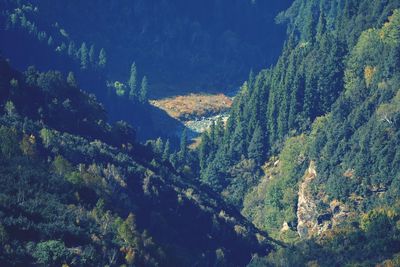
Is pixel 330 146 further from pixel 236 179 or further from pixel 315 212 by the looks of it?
pixel 236 179

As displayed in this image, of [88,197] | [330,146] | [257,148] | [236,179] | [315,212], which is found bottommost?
[88,197]

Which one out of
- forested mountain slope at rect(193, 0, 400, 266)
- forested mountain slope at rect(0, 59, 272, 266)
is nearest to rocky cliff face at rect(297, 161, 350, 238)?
forested mountain slope at rect(193, 0, 400, 266)

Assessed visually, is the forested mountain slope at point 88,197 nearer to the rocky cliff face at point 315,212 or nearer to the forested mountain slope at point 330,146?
the forested mountain slope at point 330,146

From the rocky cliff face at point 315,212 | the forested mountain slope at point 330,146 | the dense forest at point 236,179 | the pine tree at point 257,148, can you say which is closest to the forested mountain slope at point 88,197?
the dense forest at point 236,179

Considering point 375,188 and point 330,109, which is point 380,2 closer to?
point 330,109

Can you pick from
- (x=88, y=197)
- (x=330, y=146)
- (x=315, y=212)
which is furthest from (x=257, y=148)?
(x=88, y=197)

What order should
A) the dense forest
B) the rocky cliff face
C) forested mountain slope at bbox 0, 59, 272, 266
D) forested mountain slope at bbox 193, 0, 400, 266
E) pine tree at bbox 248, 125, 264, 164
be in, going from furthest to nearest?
1. pine tree at bbox 248, 125, 264, 164
2. the rocky cliff face
3. forested mountain slope at bbox 193, 0, 400, 266
4. the dense forest
5. forested mountain slope at bbox 0, 59, 272, 266

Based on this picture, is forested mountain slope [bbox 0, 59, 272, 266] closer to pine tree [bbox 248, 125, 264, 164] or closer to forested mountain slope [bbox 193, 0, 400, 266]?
forested mountain slope [bbox 193, 0, 400, 266]
